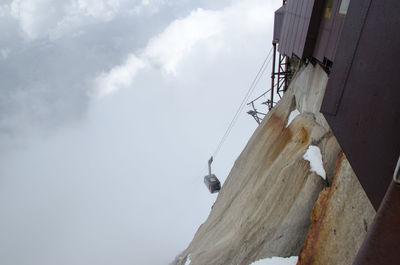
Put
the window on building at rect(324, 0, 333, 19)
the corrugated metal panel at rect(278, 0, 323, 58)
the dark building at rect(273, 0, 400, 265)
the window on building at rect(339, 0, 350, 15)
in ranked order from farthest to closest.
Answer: the corrugated metal panel at rect(278, 0, 323, 58) → the window on building at rect(324, 0, 333, 19) → the window on building at rect(339, 0, 350, 15) → the dark building at rect(273, 0, 400, 265)

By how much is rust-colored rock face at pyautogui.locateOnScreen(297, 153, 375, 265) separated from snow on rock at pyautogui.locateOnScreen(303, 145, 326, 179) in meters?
1.80

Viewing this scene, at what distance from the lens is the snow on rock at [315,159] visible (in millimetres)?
9312

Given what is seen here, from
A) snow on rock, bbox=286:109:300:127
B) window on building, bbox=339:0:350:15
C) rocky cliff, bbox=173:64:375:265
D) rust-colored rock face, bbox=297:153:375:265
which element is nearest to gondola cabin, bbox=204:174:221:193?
rocky cliff, bbox=173:64:375:265

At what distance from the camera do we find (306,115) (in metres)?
12.4

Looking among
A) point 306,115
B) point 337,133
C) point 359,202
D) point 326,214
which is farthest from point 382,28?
point 306,115

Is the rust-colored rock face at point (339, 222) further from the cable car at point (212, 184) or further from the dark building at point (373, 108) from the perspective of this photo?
the cable car at point (212, 184)

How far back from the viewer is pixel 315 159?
9820 mm

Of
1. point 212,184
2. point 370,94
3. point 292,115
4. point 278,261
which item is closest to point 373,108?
point 370,94

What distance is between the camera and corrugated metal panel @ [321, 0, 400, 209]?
3.14m

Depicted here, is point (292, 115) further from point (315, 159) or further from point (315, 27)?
point (315, 27)

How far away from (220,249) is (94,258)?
465ft

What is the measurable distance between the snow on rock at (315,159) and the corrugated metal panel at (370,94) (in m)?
5.02

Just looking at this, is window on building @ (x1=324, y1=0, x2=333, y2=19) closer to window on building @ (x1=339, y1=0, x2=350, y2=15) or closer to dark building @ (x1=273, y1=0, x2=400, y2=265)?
window on building @ (x1=339, y1=0, x2=350, y2=15)

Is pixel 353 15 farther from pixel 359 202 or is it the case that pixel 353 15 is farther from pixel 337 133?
pixel 359 202
